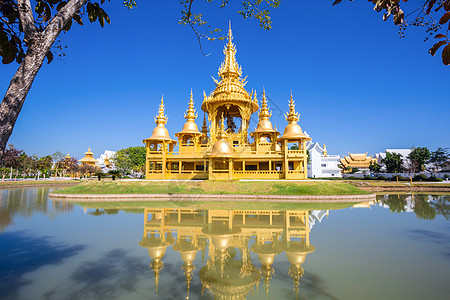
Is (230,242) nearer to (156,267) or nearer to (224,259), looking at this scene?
(224,259)

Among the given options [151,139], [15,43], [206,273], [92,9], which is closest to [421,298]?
[206,273]

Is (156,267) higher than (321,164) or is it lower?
lower

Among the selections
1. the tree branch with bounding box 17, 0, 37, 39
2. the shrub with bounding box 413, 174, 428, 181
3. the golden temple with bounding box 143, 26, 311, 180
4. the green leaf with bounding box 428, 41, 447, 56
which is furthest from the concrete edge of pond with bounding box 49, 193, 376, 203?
the shrub with bounding box 413, 174, 428, 181

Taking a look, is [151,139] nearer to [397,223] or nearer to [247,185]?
[247,185]

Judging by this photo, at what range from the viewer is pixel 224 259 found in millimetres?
5898

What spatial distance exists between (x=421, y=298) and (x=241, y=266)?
3213 millimetres

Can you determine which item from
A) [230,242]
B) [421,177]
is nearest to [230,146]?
[230,242]

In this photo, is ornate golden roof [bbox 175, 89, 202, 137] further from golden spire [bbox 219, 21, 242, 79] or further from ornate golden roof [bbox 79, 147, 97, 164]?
ornate golden roof [bbox 79, 147, 97, 164]

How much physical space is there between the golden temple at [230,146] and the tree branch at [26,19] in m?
19.2

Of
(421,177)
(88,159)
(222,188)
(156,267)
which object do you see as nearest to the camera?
(156,267)

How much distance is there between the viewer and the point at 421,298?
13.0 ft

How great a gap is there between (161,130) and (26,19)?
2354cm

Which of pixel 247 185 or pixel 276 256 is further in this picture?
pixel 247 185

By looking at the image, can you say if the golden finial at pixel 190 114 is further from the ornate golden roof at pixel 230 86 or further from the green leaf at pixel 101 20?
the green leaf at pixel 101 20
